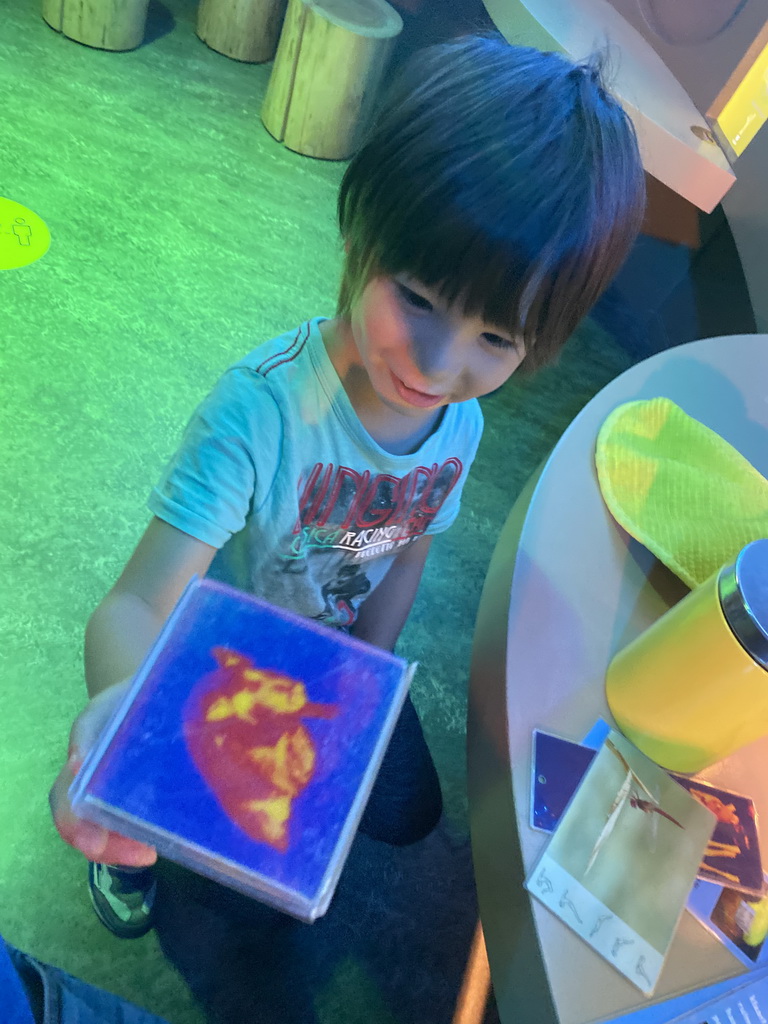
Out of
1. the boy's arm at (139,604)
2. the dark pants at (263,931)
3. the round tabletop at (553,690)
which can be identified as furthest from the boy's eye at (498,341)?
the dark pants at (263,931)

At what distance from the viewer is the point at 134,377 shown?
5.77 feet

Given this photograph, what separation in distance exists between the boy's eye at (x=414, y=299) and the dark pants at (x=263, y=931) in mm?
627

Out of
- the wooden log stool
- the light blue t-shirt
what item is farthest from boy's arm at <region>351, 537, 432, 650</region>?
the wooden log stool

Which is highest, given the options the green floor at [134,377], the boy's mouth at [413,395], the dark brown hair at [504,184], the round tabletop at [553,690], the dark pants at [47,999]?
the dark brown hair at [504,184]

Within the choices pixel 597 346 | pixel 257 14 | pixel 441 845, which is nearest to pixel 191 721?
pixel 441 845

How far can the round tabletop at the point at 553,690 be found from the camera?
0.46m

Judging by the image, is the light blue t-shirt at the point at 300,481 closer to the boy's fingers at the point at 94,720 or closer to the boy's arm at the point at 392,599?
the boy's arm at the point at 392,599

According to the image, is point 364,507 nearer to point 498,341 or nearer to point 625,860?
point 498,341

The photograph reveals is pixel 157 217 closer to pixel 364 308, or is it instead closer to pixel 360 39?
pixel 360 39

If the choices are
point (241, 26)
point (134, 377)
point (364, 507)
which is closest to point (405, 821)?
point (364, 507)

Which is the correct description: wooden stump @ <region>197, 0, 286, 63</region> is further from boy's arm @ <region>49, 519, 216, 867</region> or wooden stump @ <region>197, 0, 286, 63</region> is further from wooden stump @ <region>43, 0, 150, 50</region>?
boy's arm @ <region>49, 519, 216, 867</region>

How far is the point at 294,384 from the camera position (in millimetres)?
707

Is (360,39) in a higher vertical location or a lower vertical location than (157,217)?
higher

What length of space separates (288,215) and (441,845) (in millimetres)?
1959
